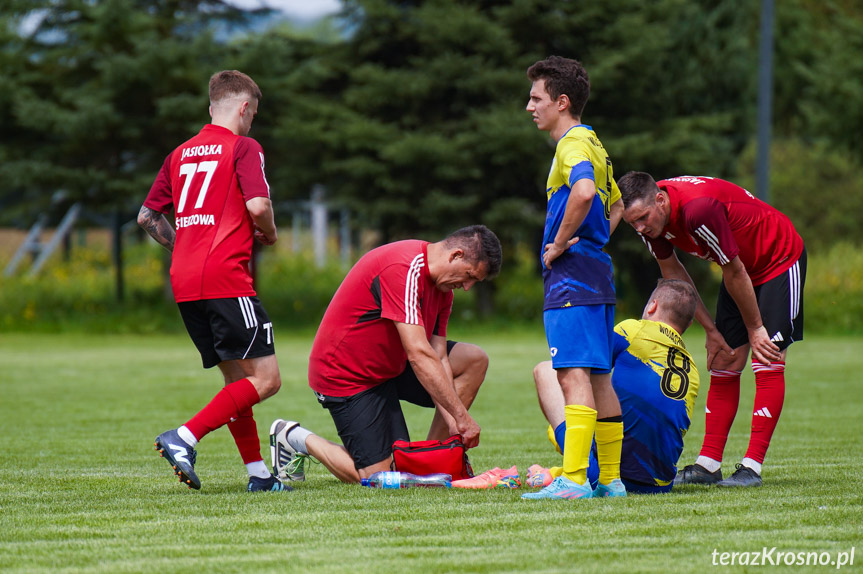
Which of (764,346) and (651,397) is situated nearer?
(651,397)

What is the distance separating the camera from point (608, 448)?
5230 mm

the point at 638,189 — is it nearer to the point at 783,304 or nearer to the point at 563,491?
the point at 783,304

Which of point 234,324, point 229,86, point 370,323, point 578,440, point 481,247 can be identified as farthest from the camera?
point 370,323

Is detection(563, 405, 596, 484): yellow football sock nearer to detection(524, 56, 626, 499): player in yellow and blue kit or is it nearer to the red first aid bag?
detection(524, 56, 626, 499): player in yellow and blue kit

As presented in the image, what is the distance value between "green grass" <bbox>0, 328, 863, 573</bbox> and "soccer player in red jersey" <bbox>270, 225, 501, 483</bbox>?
30 centimetres

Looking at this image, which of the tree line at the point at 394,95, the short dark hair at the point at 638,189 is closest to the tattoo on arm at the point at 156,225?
the short dark hair at the point at 638,189

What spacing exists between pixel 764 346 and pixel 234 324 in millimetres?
2908

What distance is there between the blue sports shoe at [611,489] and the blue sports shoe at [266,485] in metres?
1.69

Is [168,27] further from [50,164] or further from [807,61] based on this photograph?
[807,61]

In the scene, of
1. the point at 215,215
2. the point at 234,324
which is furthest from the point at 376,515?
the point at 215,215

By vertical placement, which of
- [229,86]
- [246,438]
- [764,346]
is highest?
[229,86]

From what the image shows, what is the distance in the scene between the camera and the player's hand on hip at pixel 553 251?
5.02 m

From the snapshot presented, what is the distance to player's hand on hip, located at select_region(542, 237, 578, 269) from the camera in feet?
16.5

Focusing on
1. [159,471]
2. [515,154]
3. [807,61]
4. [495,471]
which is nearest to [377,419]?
[495,471]
